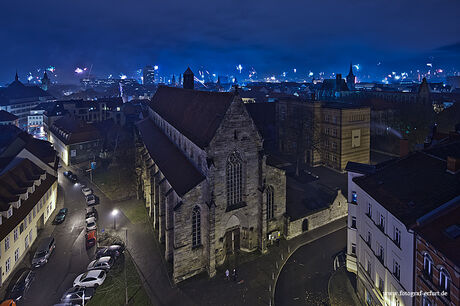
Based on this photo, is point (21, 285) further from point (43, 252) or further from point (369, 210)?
point (369, 210)

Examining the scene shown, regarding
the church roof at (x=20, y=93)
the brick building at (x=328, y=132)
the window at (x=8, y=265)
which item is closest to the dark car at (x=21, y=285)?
the window at (x=8, y=265)

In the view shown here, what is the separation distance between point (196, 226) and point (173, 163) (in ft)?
34.6

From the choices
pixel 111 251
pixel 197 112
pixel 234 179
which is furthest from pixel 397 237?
pixel 111 251

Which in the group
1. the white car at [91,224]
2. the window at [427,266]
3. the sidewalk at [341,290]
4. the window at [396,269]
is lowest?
the sidewalk at [341,290]

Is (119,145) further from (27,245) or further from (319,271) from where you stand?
(319,271)

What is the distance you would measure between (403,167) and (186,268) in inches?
980

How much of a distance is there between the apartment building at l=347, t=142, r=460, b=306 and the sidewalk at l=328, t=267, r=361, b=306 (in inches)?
33.6

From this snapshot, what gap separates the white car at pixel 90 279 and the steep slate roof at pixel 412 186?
2906 centimetres

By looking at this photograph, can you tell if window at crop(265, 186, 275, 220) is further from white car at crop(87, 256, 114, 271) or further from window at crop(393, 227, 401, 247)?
white car at crop(87, 256, 114, 271)

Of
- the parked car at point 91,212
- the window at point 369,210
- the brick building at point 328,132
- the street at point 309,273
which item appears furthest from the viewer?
the brick building at point 328,132

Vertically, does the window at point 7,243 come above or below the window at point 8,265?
above

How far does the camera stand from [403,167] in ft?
90.8

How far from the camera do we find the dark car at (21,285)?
1124 inches

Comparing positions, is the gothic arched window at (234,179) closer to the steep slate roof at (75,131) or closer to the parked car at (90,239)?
the parked car at (90,239)
